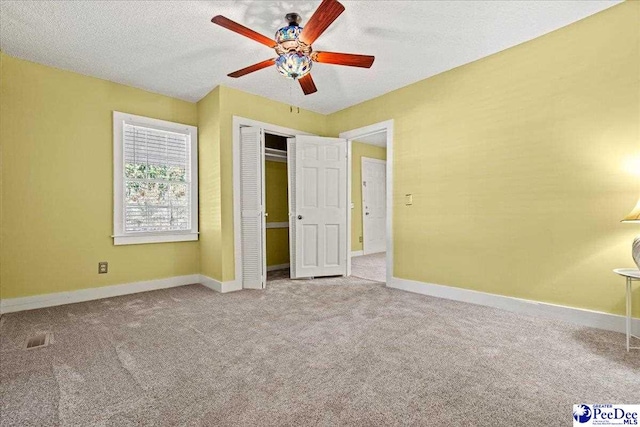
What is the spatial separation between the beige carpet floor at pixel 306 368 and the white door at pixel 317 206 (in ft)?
4.90

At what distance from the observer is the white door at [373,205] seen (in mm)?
6926

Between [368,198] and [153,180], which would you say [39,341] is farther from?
[368,198]

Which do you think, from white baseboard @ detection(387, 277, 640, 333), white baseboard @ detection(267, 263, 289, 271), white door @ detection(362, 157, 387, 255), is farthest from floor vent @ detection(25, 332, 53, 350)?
white door @ detection(362, 157, 387, 255)

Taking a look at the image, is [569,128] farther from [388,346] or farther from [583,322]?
[388,346]

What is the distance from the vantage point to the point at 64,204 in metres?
3.33

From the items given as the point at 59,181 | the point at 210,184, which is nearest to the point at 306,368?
the point at 210,184

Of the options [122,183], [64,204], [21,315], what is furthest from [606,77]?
[21,315]

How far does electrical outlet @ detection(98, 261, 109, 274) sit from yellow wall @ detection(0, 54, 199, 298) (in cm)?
4

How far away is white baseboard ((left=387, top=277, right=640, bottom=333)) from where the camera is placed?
2391 millimetres

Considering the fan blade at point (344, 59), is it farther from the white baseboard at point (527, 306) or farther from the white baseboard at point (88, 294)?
the white baseboard at point (88, 294)

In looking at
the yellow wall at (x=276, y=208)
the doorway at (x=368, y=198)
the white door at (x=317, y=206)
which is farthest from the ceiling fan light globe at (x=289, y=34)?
the doorway at (x=368, y=198)

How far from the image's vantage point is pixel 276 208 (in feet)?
18.3

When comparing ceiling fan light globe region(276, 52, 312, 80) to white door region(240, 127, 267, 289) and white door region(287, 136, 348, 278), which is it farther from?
white door region(287, 136, 348, 278)

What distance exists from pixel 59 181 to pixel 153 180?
0.95 m
